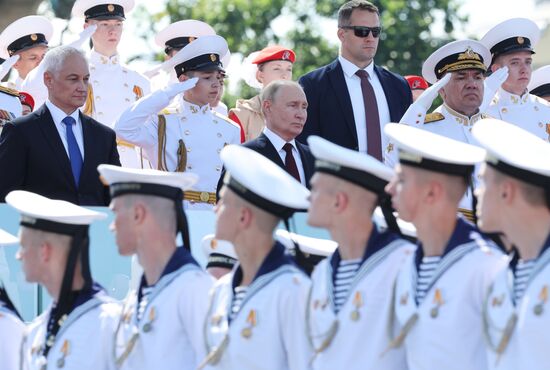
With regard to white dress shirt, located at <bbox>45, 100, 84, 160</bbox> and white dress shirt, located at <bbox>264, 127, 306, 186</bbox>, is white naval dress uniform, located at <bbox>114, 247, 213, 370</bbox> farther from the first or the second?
white dress shirt, located at <bbox>45, 100, 84, 160</bbox>

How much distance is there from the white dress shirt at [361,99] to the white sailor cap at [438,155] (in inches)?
170

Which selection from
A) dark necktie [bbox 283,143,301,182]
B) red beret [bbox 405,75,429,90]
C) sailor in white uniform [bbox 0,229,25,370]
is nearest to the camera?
sailor in white uniform [bbox 0,229,25,370]

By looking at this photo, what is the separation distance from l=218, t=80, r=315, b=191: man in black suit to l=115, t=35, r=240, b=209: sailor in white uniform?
862 millimetres

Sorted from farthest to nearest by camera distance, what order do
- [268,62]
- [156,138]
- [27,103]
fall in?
1. [268,62]
2. [27,103]
3. [156,138]

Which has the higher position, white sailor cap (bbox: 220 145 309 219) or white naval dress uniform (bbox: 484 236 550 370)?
white sailor cap (bbox: 220 145 309 219)

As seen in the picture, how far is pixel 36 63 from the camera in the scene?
45.9 feet

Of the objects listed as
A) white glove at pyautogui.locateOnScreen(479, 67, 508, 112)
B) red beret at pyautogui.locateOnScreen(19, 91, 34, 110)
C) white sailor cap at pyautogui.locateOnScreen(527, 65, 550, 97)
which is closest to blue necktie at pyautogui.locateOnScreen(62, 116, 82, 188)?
red beret at pyautogui.locateOnScreen(19, 91, 34, 110)

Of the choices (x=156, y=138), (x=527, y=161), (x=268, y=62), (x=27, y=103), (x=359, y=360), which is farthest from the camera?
(x=268, y=62)

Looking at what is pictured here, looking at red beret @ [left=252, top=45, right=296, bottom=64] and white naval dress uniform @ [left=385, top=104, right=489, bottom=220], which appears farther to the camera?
red beret @ [left=252, top=45, right=296, bottom=64]

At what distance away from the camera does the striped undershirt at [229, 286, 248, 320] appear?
291 inches

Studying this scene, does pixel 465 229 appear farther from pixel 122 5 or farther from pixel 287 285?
pixel 122 5

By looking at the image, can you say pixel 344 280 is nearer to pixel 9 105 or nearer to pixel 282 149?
pixel 282 149

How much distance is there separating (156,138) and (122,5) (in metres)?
2.35

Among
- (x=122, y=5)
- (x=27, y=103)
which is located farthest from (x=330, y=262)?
(x=122, y=5)
